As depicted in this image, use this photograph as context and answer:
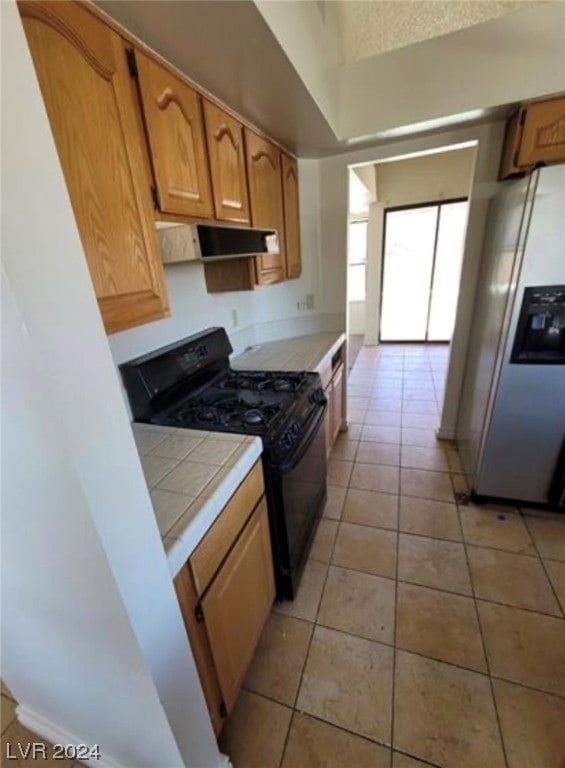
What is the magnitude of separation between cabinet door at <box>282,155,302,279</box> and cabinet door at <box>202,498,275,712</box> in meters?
1.73

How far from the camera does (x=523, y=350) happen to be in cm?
179

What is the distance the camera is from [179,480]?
106cm

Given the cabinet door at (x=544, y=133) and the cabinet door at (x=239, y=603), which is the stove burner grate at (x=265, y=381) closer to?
the cabinet door at (x=239, y=603)

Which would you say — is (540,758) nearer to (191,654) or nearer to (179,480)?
(191,654)

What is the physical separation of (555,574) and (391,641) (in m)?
0.91

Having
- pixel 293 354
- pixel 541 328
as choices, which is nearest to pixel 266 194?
pixel 293 354

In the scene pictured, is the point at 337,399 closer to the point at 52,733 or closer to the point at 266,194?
the point at 266,194

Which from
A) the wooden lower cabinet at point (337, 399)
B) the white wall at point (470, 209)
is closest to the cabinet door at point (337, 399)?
the wooden lower cabinet at point (337, 399)

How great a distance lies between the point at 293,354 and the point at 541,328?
4.45ft

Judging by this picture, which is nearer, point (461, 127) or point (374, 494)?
point (461, 127)

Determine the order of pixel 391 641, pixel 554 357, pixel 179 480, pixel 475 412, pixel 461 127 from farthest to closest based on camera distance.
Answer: pixel 475 412, pixel 461 127, pixel 554 357, pixel 391 641, pixel 179 480

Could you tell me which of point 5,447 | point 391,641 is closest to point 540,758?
point 391,641

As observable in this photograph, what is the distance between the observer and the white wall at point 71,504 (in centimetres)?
45

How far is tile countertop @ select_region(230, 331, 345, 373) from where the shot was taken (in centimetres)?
211
